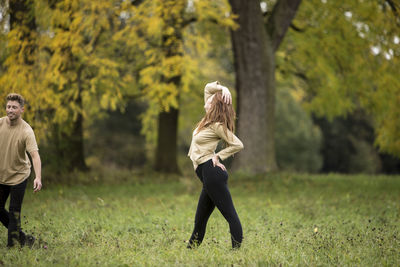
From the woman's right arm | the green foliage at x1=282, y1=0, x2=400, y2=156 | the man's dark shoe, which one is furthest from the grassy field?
the green foliage at x1=282, y1=0, x2=400, y2=156

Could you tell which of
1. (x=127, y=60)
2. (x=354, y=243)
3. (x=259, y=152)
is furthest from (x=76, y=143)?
(x=354, y=243)

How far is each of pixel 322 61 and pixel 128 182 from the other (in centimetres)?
760

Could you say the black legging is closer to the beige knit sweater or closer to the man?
the beige knit sweater

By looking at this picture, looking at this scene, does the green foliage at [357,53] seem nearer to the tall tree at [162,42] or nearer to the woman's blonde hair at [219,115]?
the tall tree at [162,42]

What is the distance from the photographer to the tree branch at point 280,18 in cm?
1285

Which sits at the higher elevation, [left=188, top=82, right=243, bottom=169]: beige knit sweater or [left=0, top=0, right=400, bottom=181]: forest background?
[left=0, top=0, right=400, bottom=181]: forest background

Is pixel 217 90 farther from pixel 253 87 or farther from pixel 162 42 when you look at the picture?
pixel 253 87

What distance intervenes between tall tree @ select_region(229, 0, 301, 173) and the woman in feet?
25.7

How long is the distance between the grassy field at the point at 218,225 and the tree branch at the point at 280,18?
4.37m

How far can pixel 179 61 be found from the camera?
35.9 feet

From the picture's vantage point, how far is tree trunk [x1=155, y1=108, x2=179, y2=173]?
1595 centimetres

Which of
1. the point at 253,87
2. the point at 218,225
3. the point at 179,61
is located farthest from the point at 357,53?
the point at 218,225

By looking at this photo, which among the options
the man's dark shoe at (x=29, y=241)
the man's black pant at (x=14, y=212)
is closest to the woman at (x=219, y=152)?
the man's black pant at (x=14, y=212)

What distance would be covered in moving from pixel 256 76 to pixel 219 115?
8.40m
